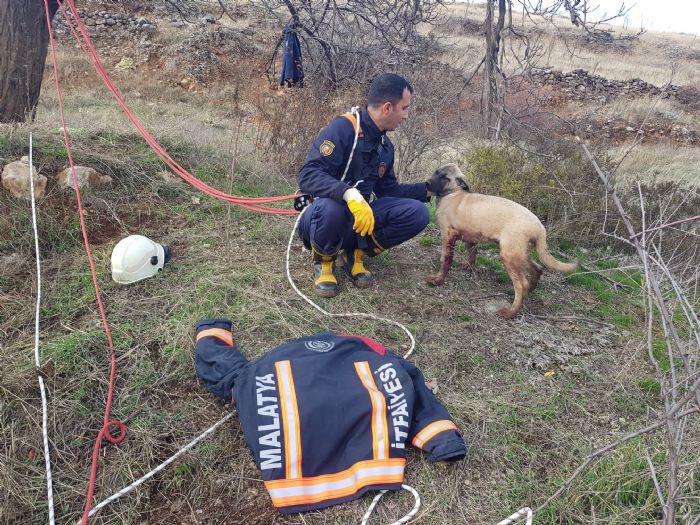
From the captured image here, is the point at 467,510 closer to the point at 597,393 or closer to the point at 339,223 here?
the point at 597,393

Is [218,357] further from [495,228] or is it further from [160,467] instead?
[495,228]

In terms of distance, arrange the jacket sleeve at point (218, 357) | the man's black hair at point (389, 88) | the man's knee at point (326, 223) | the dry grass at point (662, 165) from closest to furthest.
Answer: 1. the jacket sleeve at point (218, 357)
2. the man's black hair at point (389, 88)
3. the man's knee at point (326, 223)
4. the dry grass at point (662, 165)

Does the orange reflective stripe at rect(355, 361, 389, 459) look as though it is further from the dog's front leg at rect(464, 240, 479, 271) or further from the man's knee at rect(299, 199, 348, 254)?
the dog's front leg at rect(464, 240, 479, 271)

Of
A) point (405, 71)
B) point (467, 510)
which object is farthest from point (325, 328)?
point (405, 71)

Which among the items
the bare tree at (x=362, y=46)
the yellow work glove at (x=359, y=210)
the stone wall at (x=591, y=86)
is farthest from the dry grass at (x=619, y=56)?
the yellow work glove at (x=359, y=210)

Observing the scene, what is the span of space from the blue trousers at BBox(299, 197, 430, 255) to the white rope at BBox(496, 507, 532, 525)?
1.94 m

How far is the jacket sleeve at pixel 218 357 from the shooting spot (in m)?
2.25

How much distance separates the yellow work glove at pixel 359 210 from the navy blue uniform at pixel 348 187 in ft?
0.23

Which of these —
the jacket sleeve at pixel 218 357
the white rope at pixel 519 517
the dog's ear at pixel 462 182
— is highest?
the dog's ear at pixel 462 182

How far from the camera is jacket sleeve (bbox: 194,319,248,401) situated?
2.25 metres

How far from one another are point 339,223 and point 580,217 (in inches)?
115

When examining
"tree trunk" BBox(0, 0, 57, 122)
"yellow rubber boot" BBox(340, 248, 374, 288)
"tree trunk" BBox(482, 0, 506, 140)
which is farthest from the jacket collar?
"tree trunk" BBox(482, 0, 506, 140)

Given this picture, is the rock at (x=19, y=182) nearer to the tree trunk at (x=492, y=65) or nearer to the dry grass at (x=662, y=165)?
the tree trunk at (x=492, y=65)

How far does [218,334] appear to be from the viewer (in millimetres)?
2547
